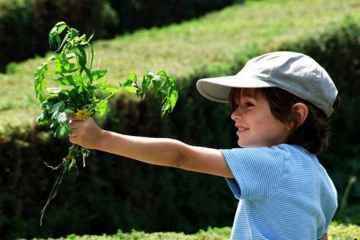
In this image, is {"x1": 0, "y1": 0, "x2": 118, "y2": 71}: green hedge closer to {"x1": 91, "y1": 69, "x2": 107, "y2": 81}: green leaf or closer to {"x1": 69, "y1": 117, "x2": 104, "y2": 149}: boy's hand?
{"x1": 91, "y1": 69, "x2": 107, "y2": 81}: green leaf

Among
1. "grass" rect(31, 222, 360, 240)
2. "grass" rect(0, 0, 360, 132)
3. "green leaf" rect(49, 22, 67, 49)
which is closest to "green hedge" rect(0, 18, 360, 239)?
"grass" rect(0, 0, 360, 132)

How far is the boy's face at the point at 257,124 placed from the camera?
321 cm

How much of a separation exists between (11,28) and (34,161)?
11.9 feet

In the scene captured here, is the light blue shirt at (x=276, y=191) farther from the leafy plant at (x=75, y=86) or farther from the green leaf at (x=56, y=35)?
the green leaf at (x=56, y=35)

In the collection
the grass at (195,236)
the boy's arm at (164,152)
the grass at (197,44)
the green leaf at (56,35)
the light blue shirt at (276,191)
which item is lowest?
the grass at (195,236)

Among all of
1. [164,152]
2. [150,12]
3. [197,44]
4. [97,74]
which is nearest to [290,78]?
[164,152]

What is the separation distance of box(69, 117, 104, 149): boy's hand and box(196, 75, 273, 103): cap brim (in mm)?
506

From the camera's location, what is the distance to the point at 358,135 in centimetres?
889

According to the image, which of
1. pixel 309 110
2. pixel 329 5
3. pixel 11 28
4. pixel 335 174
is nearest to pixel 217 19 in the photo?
pixel 329 5

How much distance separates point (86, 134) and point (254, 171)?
0.51 m

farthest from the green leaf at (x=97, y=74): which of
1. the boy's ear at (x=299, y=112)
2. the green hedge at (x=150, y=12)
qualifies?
the green hedge at (x=150, y=12)

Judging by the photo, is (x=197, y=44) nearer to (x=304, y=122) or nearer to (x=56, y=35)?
(x=304, y=122)

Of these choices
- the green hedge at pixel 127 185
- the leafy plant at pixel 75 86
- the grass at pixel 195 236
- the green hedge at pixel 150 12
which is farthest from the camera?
the green hedge at pixel 150 12

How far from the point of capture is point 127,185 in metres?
→ 6.46
